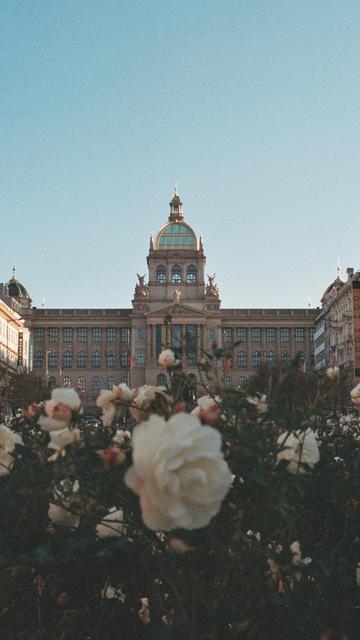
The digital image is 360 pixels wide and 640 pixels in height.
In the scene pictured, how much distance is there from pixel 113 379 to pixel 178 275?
16.7 meters

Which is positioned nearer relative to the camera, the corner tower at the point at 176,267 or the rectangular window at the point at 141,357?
the rectangular window at the point at 141,357

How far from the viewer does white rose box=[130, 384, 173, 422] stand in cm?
301

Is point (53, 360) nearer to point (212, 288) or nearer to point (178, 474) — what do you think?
point (212, 288)

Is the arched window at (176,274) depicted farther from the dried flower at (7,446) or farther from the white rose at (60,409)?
the white rose at (60,409)

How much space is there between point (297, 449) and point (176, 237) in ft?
360

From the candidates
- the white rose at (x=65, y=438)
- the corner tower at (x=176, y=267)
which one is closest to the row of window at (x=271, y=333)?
the corner tower at (x=176, y=267)

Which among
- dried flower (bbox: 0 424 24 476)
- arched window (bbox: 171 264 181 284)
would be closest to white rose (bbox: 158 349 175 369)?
dried flower (bbox: 0 424 24 476)

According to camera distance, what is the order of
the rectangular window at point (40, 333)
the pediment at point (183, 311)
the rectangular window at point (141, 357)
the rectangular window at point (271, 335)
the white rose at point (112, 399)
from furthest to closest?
the rectangular window at point (271, 335) < the rectangular window at point (40, 333) < the pediment at point (183, 311) < the rectangular window at point (141, 357) < the white rose at point (112, 399)

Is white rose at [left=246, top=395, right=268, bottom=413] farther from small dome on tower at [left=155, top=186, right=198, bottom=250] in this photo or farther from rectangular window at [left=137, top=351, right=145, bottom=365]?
small dome on tower at [left=155, top=186, right=198, bottom=250]

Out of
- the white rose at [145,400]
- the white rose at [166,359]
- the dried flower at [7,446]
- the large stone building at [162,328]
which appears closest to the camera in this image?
the white rose at [145,400]

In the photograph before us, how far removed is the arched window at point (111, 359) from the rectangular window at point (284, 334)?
23.1 m

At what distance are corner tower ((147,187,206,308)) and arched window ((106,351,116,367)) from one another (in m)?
9.14

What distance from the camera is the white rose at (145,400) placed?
3.01 meters

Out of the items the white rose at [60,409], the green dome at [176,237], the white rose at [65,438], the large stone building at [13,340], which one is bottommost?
the white rose at [65,438]
